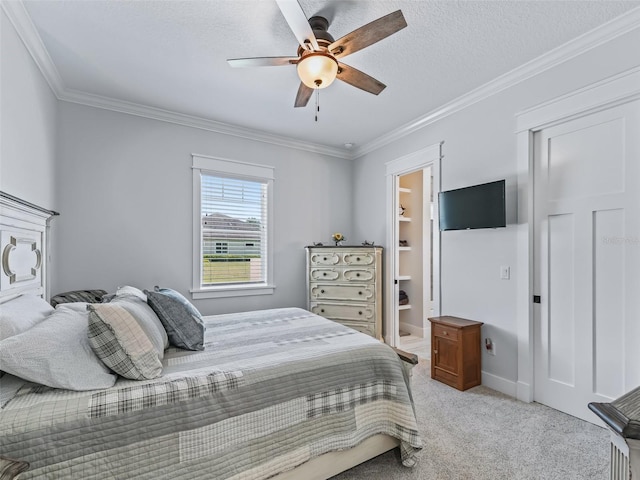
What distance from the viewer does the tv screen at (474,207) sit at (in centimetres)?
260

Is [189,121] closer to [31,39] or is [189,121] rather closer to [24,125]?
[31,39]

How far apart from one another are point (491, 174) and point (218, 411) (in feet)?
9.37

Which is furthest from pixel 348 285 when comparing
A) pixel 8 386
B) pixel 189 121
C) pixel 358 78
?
pixel 8 386

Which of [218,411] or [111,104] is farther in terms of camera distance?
[111,104]

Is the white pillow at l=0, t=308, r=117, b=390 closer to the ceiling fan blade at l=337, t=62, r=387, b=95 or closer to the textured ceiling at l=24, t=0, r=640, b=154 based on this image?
the textured ceiling at l=24, t=0, r=640, b=154

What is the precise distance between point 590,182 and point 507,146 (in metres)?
0.70

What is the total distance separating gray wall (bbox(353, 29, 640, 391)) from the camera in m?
2.34

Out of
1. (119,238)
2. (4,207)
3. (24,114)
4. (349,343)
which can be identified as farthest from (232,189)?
(349,343)

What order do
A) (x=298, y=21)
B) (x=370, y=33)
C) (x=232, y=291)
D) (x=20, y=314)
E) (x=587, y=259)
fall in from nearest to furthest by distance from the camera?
(x=20, y=314), (x=298, y=21), (x=370, y=33), (x=587, y=259), (x=232, y=291)

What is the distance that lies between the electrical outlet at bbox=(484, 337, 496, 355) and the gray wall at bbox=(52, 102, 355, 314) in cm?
237

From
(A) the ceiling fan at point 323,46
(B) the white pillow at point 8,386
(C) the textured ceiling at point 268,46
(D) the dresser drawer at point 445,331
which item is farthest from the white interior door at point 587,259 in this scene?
(B) the white pillow at point 8,386

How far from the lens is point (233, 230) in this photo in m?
3.88

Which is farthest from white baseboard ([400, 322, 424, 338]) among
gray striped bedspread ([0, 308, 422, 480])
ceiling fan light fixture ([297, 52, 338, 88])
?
ceiling fan light fixture ([297, 52, 338, 88])

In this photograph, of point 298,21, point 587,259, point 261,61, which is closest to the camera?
point 298,21
